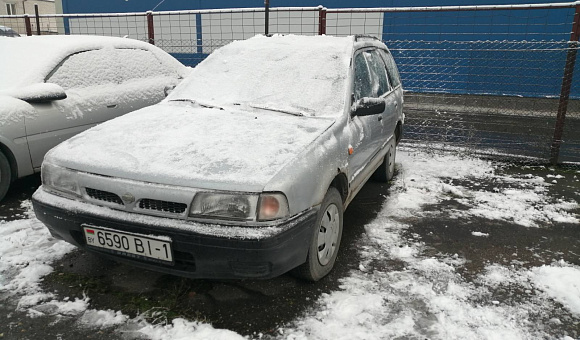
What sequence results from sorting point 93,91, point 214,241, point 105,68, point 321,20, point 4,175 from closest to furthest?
1. point 214,241
2. point 4,175
3. point 93,91
4. point 105,68
5. point 321,20

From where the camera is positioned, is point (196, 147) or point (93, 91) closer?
point (196, 147)

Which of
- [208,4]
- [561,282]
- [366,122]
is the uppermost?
[208,4]

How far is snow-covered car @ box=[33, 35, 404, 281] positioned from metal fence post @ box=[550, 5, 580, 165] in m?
3.68

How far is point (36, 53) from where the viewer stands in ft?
15.0

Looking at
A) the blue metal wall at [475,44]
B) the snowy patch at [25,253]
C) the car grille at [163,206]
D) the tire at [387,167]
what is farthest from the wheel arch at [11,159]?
the blue metal wall at [475,44]

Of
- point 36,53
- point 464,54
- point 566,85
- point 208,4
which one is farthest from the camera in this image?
point 208,4

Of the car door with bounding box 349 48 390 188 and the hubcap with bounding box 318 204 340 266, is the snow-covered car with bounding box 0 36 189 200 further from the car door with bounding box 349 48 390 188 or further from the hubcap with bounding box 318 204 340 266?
the hubcap with bounding box 318 204 340 266

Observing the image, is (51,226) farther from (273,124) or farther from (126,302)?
(273,124)

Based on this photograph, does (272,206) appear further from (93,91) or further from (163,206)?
(93,91)

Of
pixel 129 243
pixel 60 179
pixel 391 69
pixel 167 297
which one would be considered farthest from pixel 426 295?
pixel 391 69

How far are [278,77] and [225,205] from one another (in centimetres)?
160

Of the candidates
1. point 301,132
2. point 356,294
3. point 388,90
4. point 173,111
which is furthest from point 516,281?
point 173,111

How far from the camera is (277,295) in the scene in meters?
2.76

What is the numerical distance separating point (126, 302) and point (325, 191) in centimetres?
139
